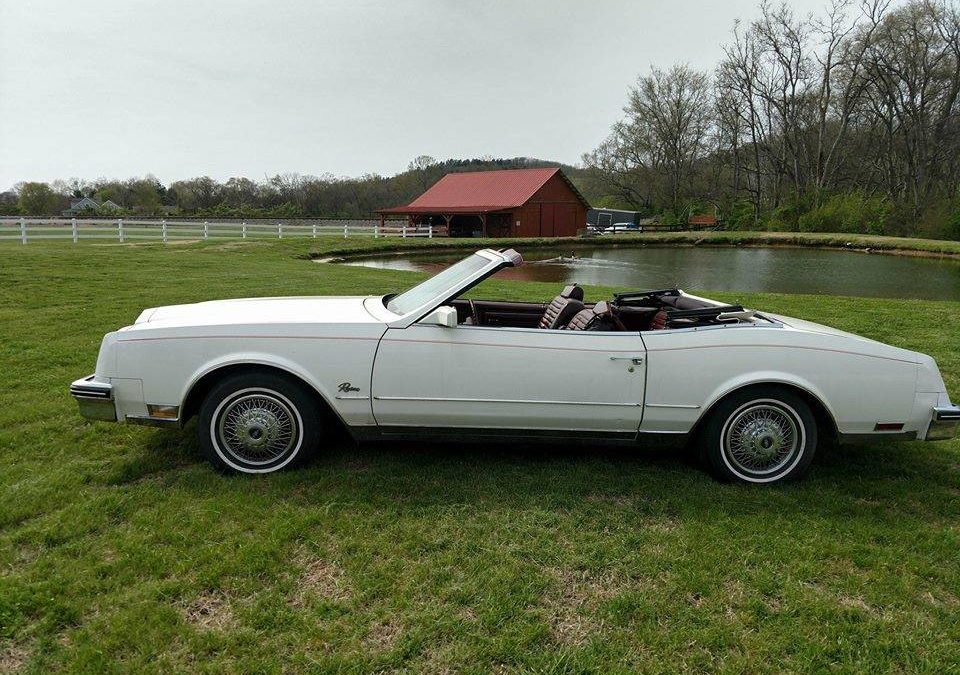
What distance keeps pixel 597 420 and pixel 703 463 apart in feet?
2.57

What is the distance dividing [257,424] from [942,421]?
415cm

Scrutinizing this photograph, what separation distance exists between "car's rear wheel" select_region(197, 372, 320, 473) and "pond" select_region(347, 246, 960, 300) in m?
11.3

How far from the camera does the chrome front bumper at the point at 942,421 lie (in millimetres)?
3705

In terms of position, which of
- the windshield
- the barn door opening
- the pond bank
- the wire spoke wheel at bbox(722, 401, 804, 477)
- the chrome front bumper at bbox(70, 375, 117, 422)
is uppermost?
the barn door opening

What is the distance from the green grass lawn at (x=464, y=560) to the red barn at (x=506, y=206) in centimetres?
3978

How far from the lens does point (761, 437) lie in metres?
3.72

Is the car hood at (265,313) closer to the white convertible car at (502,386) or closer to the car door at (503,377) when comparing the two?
the white convertible car at (502,386)

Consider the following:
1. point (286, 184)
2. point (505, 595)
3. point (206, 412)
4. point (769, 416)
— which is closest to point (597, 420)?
point (769, 416)

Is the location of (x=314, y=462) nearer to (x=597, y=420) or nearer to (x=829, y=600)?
(x=597, y=420)

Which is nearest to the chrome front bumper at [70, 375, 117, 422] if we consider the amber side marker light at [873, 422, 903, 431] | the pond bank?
the amber side marker light at [873, 422, 903, 431]

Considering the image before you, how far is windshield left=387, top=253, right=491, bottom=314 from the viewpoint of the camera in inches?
153

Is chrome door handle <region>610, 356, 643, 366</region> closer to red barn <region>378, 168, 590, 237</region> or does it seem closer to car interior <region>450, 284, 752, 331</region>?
car interior <region>450, 284, 752, 331</region>

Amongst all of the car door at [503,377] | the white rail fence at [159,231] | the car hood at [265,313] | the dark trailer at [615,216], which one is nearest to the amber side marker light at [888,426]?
the car door at [503,377]

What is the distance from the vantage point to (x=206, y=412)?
360 centimetres
